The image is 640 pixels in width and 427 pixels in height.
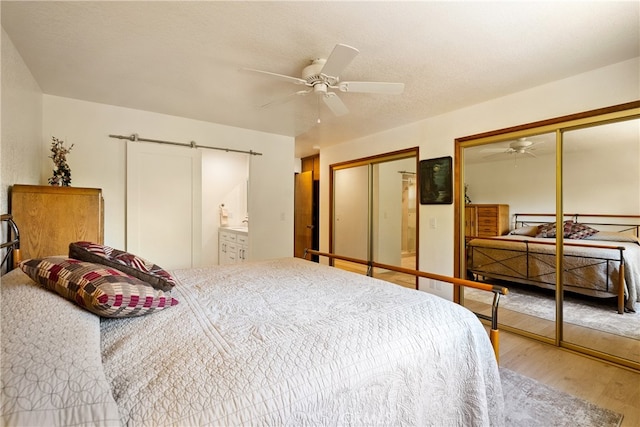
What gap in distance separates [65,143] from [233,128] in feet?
6.04

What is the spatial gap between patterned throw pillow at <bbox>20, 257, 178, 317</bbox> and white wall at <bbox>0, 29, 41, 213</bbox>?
1.16 m

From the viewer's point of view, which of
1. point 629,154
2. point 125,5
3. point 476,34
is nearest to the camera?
point 125,5

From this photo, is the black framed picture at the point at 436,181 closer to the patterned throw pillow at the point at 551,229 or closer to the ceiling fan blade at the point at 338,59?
the patterned throw pillow at the point at 551,229

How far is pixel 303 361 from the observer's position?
0.98 meters

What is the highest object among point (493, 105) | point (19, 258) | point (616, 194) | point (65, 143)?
Result: point (493, 105)

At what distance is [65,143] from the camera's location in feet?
9.98

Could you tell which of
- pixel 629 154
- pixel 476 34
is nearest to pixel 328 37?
pixel 476 34

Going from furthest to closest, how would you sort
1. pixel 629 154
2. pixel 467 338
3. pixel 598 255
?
pixel 598 255, pixel 629 154, pixel 467 338

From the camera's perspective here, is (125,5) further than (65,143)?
No

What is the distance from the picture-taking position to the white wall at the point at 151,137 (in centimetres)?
308

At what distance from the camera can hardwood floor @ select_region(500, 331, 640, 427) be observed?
Answer: 1886mm

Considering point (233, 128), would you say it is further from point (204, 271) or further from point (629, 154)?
point (629, 154)

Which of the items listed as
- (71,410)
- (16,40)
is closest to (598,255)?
(71,410)

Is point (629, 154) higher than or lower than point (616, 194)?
higher
